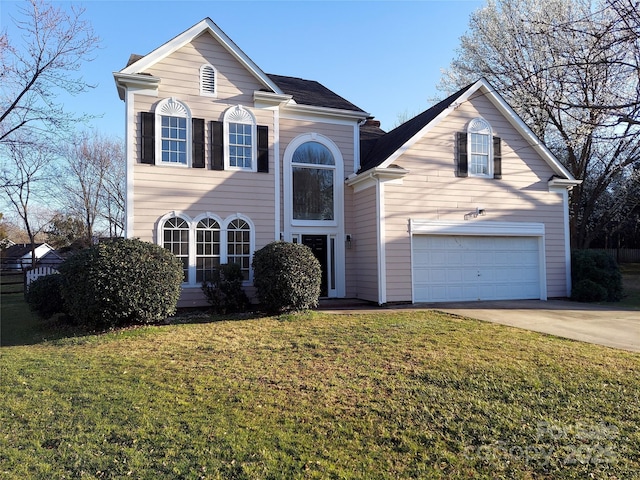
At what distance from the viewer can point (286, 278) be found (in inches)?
417

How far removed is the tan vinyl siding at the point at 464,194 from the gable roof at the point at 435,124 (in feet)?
0.61

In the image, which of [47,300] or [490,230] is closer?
[47,300]

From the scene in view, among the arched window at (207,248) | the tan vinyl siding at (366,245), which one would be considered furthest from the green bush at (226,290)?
the tan vinyl siding at (366,245)

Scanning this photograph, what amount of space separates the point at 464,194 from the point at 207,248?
8021mm

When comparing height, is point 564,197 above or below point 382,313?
above

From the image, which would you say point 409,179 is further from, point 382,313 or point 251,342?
point 251,342

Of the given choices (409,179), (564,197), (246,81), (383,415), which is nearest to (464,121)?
(409,179)

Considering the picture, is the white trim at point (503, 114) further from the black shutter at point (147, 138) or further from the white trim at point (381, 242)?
the black shutter at point (147, 138)

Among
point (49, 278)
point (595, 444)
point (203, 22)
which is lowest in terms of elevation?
point (595, 444)

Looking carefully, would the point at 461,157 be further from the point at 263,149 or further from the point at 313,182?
the point at 263,149

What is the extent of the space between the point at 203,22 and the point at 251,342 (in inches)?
364

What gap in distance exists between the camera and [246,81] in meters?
13.1

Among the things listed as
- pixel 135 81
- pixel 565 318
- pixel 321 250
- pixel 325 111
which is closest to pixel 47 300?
pixel 135 81

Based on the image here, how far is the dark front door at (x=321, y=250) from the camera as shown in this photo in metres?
14.1
